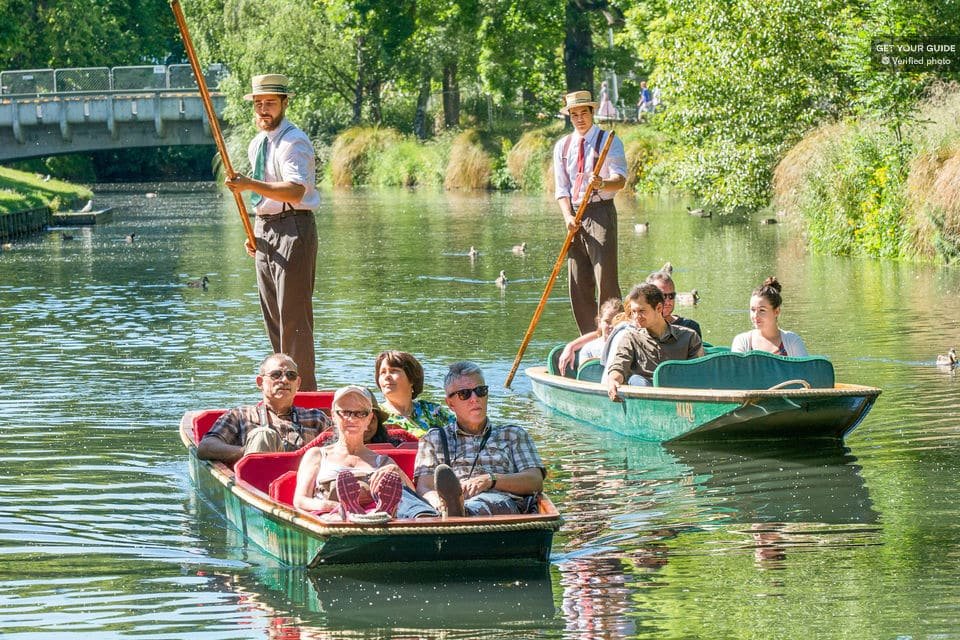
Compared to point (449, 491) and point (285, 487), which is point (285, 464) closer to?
point (285, 487)

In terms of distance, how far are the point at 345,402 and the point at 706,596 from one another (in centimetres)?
178

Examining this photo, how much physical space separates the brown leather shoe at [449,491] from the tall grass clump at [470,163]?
144 feet

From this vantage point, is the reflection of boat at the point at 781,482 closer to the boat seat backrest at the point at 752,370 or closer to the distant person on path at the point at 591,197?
the boat seat backrest at the point at 752,370

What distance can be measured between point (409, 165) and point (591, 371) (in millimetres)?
42772

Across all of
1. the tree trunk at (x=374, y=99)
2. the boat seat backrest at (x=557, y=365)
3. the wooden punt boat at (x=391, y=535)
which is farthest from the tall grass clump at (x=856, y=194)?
the tree trunk at (x=374, y=99)

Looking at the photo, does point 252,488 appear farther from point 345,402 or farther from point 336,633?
point 336,633

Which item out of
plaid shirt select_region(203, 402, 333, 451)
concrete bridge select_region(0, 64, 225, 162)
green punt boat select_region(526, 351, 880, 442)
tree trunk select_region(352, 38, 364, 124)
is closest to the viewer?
plaid shirt select_region(203, 402, 333, 451)

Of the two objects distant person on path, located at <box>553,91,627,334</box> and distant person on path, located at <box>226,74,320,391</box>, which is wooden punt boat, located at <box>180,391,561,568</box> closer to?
distant person on path, located at <box>226,74,320,391</box>

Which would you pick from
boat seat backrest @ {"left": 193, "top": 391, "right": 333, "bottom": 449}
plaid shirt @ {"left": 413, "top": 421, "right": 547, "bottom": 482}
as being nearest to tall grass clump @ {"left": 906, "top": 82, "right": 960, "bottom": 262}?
boat seat backrest @ {"left": 193, "top": 391, "right": 333, "bottom": 449}

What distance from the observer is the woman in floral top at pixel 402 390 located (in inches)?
346

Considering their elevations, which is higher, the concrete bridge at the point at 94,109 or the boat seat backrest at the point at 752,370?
the concrete bridge at the point at 94,109

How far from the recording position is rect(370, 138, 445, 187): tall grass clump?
2124 inches

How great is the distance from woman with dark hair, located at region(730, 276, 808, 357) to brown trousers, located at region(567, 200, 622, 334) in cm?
183

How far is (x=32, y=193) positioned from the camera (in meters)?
40.6
